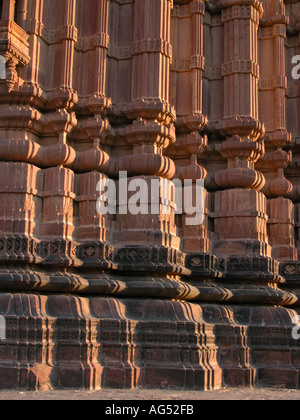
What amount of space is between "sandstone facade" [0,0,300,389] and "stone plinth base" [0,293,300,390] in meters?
0.03

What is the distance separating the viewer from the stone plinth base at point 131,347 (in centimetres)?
1292

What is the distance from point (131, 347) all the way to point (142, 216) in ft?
10.3

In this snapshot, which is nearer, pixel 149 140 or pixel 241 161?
pixel 149 140

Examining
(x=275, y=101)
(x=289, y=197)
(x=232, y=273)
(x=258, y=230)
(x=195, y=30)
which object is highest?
(x=195, y=30)

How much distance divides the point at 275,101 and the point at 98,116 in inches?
241

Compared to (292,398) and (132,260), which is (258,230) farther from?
(292,398)

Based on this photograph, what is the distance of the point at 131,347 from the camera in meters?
13.7

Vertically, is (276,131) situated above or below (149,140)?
above

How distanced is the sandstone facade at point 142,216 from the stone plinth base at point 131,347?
0.03 meters

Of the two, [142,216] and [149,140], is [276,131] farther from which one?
[142,216]

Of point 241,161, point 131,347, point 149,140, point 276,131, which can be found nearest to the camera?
point 131,347

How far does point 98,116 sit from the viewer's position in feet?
51.6

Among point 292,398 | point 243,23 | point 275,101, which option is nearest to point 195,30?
point 243,23

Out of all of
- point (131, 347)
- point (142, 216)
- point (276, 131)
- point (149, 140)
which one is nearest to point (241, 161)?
point (276, 131)
